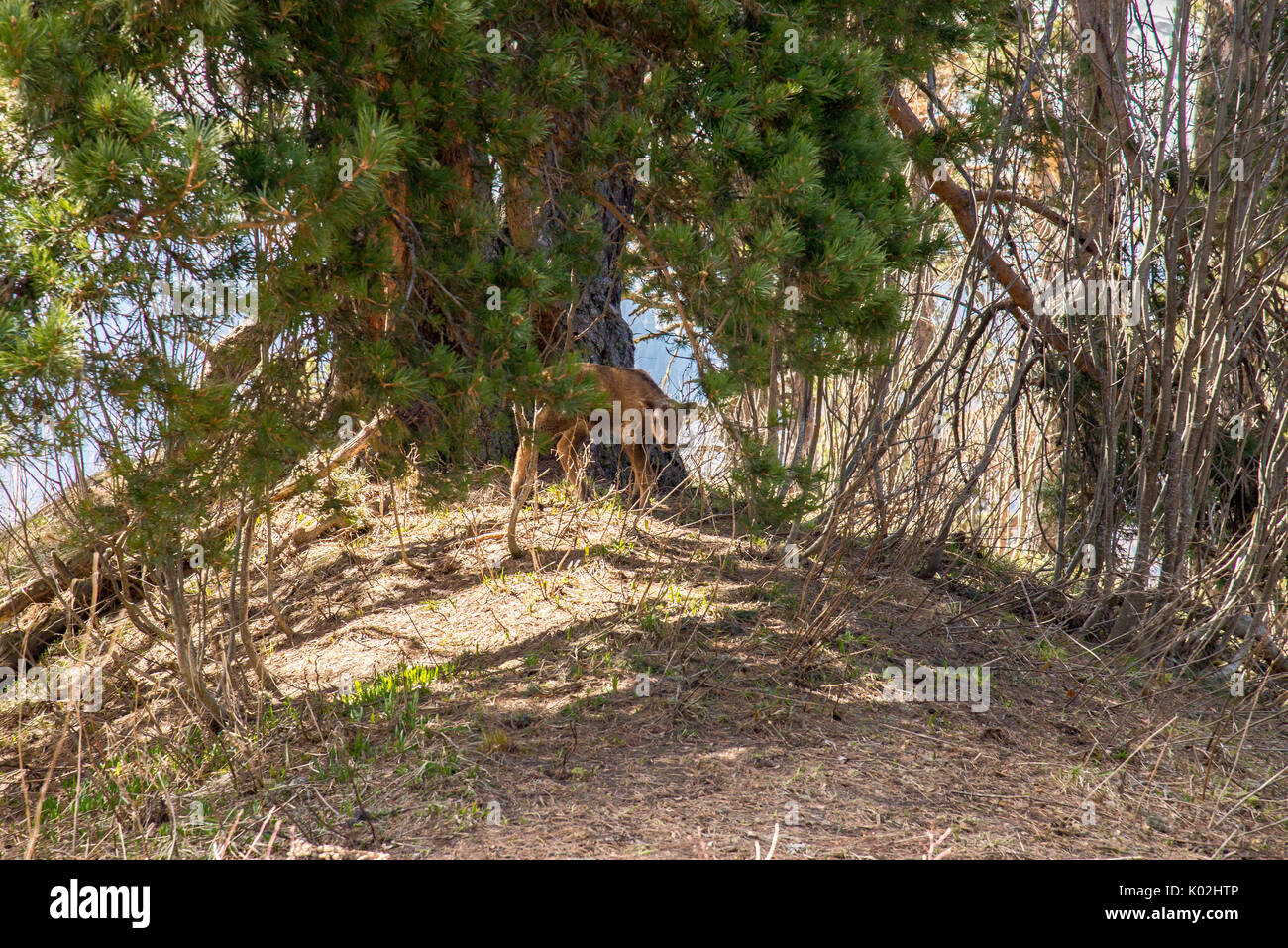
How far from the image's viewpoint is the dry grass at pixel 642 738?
343cm

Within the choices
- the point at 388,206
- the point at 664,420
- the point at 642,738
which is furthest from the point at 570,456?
the point at 388,206

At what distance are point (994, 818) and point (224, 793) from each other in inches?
117

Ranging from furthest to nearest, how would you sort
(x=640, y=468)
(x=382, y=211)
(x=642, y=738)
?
(x=640, y=468) < (x=642, y=738) < (x=382, y=211)

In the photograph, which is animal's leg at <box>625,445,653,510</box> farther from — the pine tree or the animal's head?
the pine tree

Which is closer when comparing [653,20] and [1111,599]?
[653,20]

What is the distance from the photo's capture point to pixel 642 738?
4.09m

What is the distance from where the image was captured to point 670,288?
13.6ft

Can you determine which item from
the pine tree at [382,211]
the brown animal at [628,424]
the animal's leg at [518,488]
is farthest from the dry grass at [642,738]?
the pine tree at [382,211]

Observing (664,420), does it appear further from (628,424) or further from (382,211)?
(382,211)

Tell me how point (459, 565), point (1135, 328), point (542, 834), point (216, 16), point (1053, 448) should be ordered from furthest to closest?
point (1053, 448) < point (459, 565) < point (1135, 328) < point (542, 834) < point (216, 16)

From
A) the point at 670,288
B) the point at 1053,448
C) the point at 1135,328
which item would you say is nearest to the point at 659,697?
the point at 670,288

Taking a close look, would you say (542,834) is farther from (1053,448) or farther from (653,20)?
(1053,448)

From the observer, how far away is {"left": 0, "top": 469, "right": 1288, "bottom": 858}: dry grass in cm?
343

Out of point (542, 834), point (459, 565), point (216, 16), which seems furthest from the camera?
point (459, 565)
